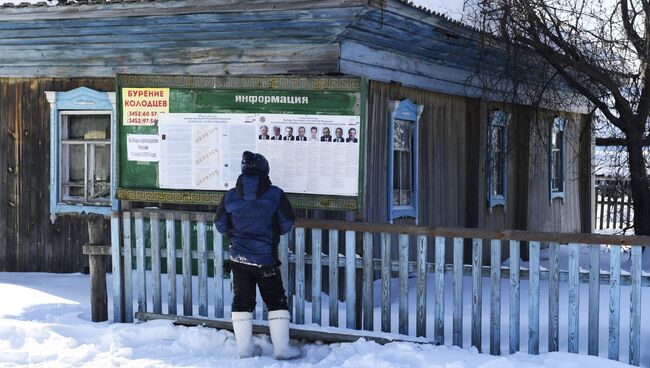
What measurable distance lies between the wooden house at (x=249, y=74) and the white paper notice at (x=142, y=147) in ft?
4.73

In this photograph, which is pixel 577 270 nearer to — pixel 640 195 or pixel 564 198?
pixel 640 195

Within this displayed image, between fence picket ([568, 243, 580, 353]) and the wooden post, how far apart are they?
433 centimetres

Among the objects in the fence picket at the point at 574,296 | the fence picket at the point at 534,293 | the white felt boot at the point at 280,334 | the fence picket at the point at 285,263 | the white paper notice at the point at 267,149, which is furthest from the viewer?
the white paper notice at the point at 267,149

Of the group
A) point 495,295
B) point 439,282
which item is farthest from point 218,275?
point 495,295

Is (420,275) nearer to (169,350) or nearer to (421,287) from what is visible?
(421,287)

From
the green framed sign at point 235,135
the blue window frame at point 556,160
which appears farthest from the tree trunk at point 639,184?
the green framed sign at point 235,135

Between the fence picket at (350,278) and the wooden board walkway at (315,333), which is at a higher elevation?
the fence picket at (350,278)

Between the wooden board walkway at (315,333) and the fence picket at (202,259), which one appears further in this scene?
the fence picket at (202,259)

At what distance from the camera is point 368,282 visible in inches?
308

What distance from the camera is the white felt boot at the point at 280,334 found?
7.32m

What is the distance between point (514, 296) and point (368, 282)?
4.37 ft

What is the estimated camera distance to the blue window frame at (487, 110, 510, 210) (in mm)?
13953

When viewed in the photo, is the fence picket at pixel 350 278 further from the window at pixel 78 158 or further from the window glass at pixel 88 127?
the window glass at pixel 88 127

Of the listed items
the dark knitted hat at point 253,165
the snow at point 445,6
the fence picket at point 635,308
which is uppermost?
the snow at point 445,6
